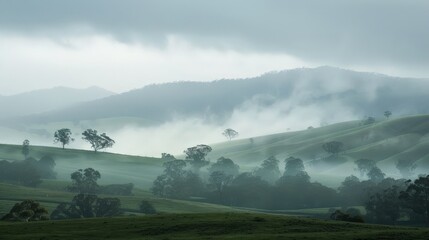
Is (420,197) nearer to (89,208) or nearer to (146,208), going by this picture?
(146,208)

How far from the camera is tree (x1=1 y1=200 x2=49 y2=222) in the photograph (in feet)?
396

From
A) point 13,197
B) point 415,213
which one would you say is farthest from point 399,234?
point 13,197

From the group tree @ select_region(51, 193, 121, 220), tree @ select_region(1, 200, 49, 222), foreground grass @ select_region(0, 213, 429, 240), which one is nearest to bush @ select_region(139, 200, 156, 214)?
tree @ select_region(51, 193, 121, 220)

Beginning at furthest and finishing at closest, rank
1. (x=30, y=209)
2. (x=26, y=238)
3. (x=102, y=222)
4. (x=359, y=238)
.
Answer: (x=30, y=209)
(x=102, y=222)
(x=26, y=238)
(x=359, y=238)

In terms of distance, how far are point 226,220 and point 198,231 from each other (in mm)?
6725

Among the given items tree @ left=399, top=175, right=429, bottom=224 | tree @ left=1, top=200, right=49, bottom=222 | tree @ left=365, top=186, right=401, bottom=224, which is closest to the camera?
tree @ left=1, top=200, right=49, bottom=222

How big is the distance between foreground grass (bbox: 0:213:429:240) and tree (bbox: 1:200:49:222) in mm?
31907

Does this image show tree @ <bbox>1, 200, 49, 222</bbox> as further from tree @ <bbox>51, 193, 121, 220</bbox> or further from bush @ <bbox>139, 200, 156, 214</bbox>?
bush @ <bbox>139, 200, 156, 214</bbox>

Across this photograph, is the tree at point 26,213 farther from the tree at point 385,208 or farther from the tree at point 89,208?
the tree at point 385,208

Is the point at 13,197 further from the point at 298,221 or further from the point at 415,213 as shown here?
the point at 298,221

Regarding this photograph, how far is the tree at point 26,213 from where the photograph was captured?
120750mm

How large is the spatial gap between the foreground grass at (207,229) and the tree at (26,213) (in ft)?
105

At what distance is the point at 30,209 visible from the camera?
12519 cm

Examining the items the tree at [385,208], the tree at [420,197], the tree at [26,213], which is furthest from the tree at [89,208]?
the tree at [420,197]
